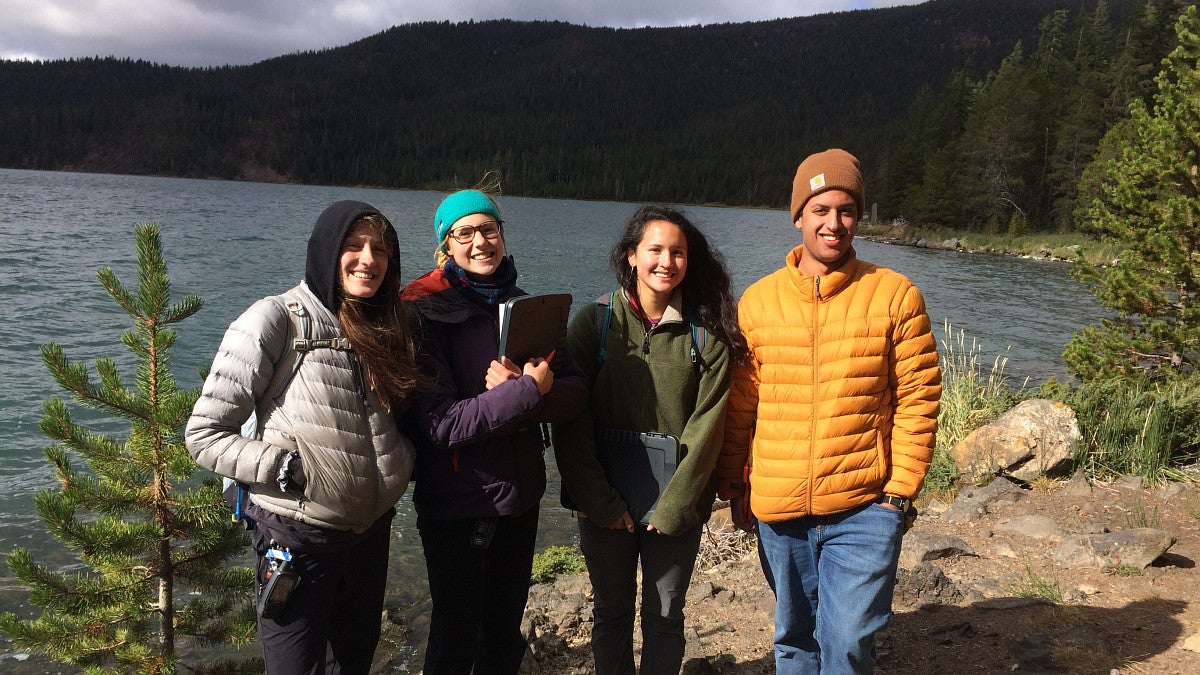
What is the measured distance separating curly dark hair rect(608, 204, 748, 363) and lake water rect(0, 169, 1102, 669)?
0.12 metres

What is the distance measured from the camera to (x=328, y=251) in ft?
8.50

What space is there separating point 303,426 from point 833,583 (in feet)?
6.11

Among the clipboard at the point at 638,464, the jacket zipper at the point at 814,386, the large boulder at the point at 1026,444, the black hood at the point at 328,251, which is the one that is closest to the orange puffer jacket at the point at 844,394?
the jacket zipper at the point at 814,386

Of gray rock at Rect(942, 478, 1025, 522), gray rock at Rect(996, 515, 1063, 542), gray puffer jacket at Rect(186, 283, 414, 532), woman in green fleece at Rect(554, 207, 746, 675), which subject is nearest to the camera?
gray puffer jacket at Rect(186, 283, 414, 532)

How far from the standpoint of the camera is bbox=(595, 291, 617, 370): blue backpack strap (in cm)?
309

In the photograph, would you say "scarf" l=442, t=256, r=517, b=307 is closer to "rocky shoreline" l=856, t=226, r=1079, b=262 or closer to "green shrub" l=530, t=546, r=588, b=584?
"green shrub" l=530, t=546, r=588, b=584

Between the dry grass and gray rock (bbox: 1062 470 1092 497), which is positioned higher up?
gray rock (bbox: 1062 470 1092 497)

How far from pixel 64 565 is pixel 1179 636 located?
300 inches

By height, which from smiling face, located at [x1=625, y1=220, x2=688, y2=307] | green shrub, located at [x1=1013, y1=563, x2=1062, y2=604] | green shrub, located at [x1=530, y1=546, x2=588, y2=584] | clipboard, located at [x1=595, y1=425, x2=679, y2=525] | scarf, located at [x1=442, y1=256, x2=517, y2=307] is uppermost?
smiling face, located at [x1=625, y1=220, x2=688, y2=307]

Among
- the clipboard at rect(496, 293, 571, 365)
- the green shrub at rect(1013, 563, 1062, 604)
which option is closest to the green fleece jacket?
the clipboard at rect(496, 293, 571, 365)

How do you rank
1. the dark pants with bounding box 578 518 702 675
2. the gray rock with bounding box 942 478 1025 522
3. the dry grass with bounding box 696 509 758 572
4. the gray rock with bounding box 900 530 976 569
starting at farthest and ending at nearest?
the gray rock with bounding box 942 478 1025 522 < the dry grass with bounding box 696 509 758 572 < the gray rock with bounding box 900 530 976 569 < the dark pants with bounding box 578 518 702 675

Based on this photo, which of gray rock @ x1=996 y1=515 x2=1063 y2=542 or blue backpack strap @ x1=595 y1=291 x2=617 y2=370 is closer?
blue backpack strap @ x1=595 y1=291 x2=617 y2=370

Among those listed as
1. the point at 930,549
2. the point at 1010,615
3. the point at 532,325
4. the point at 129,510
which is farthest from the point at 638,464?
the point at 930,549

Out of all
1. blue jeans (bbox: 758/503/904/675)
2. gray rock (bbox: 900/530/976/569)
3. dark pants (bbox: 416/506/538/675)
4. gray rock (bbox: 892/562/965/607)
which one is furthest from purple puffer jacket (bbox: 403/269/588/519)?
gray rock (bbox: 900/530/976/569)
